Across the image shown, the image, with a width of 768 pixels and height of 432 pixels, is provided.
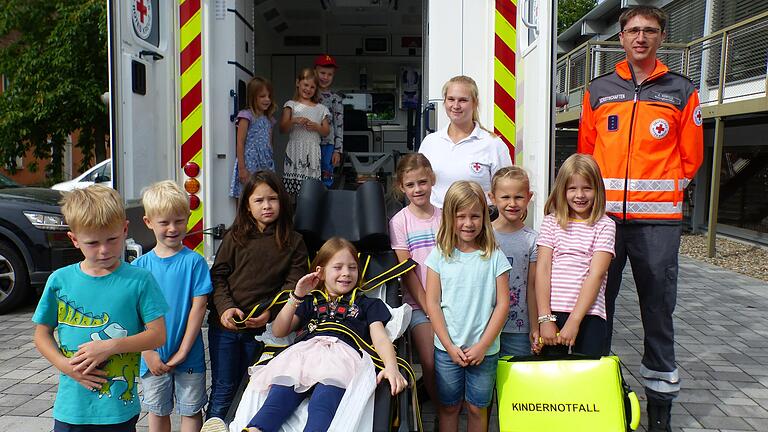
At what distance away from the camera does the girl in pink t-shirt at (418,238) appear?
10.6 feet

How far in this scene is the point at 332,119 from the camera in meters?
5.62

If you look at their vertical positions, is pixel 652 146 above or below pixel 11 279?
above

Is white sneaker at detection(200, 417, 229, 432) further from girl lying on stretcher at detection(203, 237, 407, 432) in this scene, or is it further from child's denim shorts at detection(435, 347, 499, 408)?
child's denim shorts at detection(435, 347, 499, 408)

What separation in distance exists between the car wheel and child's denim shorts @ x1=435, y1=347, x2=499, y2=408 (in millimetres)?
4721

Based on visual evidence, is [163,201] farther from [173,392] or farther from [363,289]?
[363,289]

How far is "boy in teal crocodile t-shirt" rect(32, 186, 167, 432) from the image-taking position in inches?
85.4

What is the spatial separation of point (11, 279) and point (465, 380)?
492 cm

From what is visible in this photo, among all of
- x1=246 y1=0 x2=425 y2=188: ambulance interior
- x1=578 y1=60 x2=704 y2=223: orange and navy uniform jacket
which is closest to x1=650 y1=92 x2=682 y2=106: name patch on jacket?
x1=578 y1=60 x2=704 y2=223: orange and navy uniform jacket

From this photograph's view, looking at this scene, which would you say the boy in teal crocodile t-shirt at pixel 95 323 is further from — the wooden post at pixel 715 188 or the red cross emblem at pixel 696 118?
the wooden post at pixel 715 188

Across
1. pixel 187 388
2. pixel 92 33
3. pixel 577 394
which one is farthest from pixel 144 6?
pixel 92 33

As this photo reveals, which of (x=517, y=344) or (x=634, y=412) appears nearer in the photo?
(x=634, y=412)

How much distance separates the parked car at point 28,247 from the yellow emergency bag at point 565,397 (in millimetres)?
4619

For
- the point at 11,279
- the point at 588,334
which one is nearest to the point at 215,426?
the point at 588,334

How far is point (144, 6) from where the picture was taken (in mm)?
3936
